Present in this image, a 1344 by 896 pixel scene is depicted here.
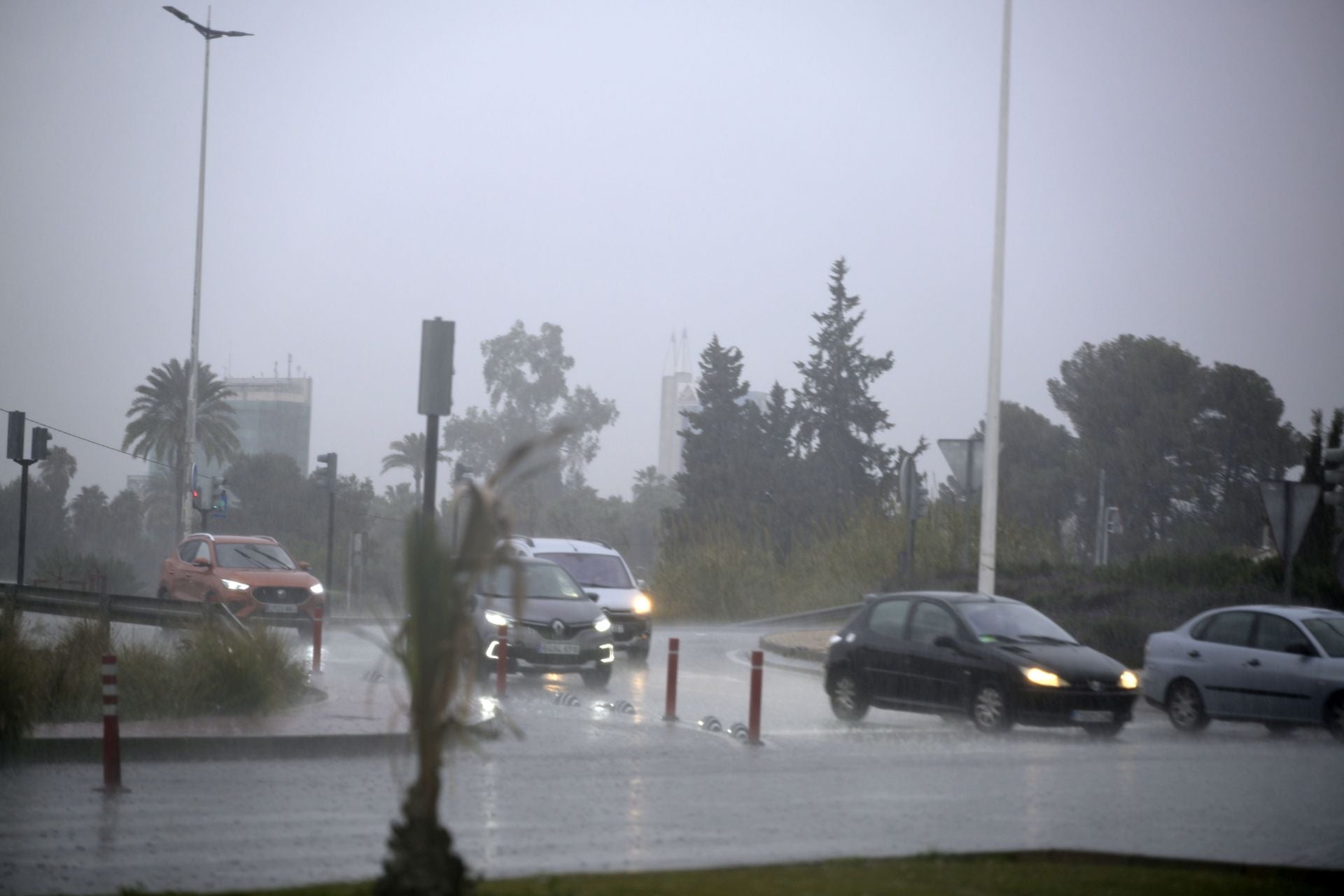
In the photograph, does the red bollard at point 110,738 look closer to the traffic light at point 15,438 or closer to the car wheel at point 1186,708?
the car wheel at point 1186,708

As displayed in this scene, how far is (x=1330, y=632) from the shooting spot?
1566 cm

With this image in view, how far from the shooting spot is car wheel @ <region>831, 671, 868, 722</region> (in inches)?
644

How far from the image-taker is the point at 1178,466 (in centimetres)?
6325

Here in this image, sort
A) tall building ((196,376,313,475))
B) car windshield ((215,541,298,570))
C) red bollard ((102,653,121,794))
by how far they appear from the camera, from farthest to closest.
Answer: tall building ((196,376,313,475))
car windshield ((215,541,298,570))
red bollard ((102,653,121,794))

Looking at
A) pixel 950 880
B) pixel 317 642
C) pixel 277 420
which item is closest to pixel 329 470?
pixel 317 642

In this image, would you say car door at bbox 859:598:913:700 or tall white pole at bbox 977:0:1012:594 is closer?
car door at bbox 859:598:913:700

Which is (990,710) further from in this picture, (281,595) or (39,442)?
(39,442)

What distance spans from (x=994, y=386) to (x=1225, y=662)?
24.2ft

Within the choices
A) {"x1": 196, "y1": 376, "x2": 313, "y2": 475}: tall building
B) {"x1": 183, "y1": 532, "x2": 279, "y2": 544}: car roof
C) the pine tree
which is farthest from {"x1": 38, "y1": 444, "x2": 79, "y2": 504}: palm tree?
{"x1": 183, "y1": 532, "x2": 279, "y2": 544}: car roof

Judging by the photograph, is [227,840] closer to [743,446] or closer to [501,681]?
[501,681]

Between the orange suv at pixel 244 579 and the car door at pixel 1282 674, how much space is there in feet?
49.4

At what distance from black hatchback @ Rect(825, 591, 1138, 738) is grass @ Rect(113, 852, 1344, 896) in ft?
23.0

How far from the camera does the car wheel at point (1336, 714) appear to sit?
14930mm

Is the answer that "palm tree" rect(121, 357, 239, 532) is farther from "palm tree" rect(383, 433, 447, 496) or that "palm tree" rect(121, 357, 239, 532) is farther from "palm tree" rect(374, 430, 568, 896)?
"palm tree" rect(374, 430, 568, 896)
